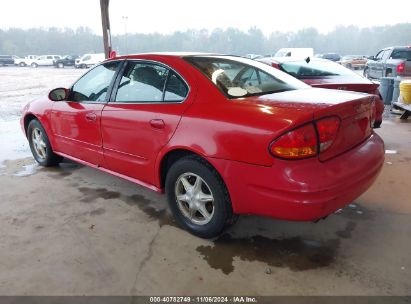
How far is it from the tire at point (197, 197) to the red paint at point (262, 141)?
104 mm

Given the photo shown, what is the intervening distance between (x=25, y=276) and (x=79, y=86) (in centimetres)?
225

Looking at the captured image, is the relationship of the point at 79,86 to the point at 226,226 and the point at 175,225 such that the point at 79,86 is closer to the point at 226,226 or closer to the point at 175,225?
the point at 175,225

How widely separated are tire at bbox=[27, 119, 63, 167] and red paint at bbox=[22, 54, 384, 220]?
5.94 ft

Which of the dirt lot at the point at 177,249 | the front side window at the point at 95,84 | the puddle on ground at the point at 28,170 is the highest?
the front side window at the point at 95,84

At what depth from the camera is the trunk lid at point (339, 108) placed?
2432 mm

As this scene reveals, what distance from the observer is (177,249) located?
9.29 feet

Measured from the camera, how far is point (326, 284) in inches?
94.0

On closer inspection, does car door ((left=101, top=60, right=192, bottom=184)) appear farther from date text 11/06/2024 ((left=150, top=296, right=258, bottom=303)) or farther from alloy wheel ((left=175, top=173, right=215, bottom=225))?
date text 11/06/2024 ((left=150, top=296, right=258, bottom=303))

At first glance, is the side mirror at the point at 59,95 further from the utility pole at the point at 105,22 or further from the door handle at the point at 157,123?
the utility pole at the point at 105,22

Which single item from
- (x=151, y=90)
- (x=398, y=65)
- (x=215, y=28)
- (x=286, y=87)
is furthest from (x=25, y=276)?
(x=215, y=28)

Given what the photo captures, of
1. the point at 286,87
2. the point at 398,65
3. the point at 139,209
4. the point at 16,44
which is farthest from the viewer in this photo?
the point at 16,44

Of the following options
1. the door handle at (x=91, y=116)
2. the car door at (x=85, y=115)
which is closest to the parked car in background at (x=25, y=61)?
the car door at (x=85, y=115)

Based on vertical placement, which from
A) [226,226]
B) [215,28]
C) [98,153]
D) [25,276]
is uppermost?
[215,28]

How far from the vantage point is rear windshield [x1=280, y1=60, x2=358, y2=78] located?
20.4 ft
